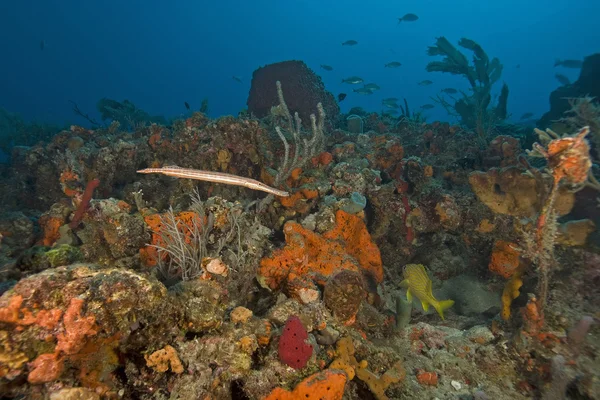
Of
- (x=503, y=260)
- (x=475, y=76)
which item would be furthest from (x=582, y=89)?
(x=503, y=260)

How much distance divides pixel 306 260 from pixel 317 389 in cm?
182

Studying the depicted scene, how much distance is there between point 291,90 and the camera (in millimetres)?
12625

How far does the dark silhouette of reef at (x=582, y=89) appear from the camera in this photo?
45.6 feet

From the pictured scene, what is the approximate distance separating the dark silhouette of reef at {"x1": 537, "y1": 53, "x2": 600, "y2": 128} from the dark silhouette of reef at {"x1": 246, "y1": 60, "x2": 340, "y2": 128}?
10512mm

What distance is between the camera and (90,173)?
6652mm

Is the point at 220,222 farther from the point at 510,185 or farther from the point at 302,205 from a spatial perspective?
the point at 510,185

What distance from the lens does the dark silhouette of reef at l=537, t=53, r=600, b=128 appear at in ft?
45.6

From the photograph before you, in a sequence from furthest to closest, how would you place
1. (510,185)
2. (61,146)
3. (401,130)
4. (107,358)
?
1. (401,130)
2. (61,146)
3. (510,185)
4. (107,358)

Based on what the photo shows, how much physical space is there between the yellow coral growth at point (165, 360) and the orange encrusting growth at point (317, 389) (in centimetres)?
80

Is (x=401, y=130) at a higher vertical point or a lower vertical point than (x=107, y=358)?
higher

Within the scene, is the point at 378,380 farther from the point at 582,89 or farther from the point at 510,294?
the point at 582,89

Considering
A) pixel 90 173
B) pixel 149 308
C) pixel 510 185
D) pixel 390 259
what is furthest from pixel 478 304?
pixel 90 173

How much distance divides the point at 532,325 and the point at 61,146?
1117 centimetres

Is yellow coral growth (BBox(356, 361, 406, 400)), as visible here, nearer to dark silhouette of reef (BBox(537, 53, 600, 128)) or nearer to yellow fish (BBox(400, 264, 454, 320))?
yellow fish (BBox(400, 264, 454, 320))
